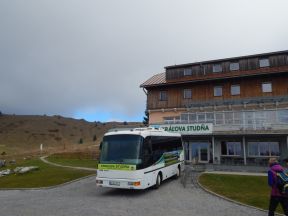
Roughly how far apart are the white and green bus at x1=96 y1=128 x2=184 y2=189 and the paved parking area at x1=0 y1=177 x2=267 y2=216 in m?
0.74

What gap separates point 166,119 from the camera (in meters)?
34.0

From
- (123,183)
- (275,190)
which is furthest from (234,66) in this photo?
(275,190)

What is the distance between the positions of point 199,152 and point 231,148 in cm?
340

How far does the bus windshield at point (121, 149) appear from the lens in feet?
48.0

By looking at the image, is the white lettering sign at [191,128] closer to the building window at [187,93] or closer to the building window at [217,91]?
the building window at [187,93]

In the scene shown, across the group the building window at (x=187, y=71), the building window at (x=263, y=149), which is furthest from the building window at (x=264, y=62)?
the building window at (x=263, y=149)

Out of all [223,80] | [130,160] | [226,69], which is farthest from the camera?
[226,69]

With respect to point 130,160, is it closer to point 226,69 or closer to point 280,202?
point 280,202

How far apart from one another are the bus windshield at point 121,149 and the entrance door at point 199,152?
1629 cm

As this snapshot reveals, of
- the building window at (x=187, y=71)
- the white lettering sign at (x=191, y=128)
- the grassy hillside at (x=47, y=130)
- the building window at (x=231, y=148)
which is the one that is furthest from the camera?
the grassy hillside at (x=47, y=130)

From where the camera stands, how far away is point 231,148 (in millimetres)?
29781

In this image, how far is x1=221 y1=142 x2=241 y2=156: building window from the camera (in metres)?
29.5

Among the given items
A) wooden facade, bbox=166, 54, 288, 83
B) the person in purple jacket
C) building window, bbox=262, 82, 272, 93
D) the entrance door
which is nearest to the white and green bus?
the person in purple jacket

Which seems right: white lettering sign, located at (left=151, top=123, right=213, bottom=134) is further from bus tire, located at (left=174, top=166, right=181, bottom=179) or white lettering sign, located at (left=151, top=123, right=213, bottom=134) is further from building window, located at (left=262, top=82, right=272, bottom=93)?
building window, located at (left=262, top=82, right=272, bottom=93)
